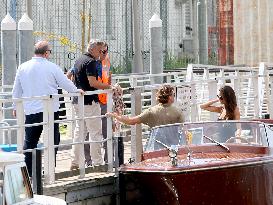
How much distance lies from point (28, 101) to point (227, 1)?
31.8m

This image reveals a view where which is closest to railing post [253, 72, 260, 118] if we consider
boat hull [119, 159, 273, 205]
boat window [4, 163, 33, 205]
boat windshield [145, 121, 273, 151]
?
boat windshield [145, 121, 273, 151]

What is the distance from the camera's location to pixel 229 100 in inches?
531

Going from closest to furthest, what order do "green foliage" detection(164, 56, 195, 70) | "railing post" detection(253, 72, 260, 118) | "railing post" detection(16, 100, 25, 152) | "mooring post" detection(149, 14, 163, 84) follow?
"railing post" detection(16, 100, 25, 152) → "railing post" detection(253, 72, 260, 118) → "mooring post" detection(149, 14, 163, 84) → "green foliage" detection(164, 56, 195, 70)

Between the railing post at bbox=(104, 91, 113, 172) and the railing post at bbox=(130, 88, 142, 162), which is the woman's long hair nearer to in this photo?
the railing post at bbox=(130, 88, 142, 162)

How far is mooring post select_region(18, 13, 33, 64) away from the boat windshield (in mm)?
5161

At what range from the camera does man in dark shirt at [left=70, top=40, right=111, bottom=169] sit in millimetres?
13453

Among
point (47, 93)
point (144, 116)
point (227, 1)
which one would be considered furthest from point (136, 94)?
point (227, 1)

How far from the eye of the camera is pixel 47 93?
12.8m

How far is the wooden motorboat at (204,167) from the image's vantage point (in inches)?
445

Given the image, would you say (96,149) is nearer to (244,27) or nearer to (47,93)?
(47,93)

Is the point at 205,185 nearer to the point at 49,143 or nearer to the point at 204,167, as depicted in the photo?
the point at 204,167

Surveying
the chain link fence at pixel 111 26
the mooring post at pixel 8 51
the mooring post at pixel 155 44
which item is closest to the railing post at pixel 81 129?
the mooring post at pixel 8 51

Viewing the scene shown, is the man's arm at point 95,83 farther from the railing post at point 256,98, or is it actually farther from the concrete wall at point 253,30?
the concrete wall at point 253,30

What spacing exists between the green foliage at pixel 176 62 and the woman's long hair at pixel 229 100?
2274cm
